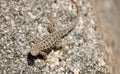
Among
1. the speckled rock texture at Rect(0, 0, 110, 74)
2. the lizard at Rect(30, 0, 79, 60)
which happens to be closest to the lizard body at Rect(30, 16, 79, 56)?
the lizard at Rect(30, 0, 79, 60)

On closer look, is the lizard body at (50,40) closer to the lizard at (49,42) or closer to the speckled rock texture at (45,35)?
the lizard at (49,42)

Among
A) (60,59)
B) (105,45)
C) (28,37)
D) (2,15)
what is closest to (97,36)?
(105,45)

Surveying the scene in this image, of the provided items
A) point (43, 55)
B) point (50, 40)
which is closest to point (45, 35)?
point (50, 40)

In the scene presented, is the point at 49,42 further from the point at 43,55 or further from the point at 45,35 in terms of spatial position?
the point at 43,55

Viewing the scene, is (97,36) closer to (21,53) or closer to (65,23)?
(65,23)

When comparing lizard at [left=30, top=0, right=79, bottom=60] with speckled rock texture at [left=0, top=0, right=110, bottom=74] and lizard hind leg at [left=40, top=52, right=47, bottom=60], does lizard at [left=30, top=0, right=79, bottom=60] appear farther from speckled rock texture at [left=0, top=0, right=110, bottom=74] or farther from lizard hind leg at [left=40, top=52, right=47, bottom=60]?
speckled rock texture at [left=0, top=0, right=110, bottom=74]

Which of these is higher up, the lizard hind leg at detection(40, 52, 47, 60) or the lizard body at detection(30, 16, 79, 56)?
the lizard body at detection(30, 16, 79, 56)
